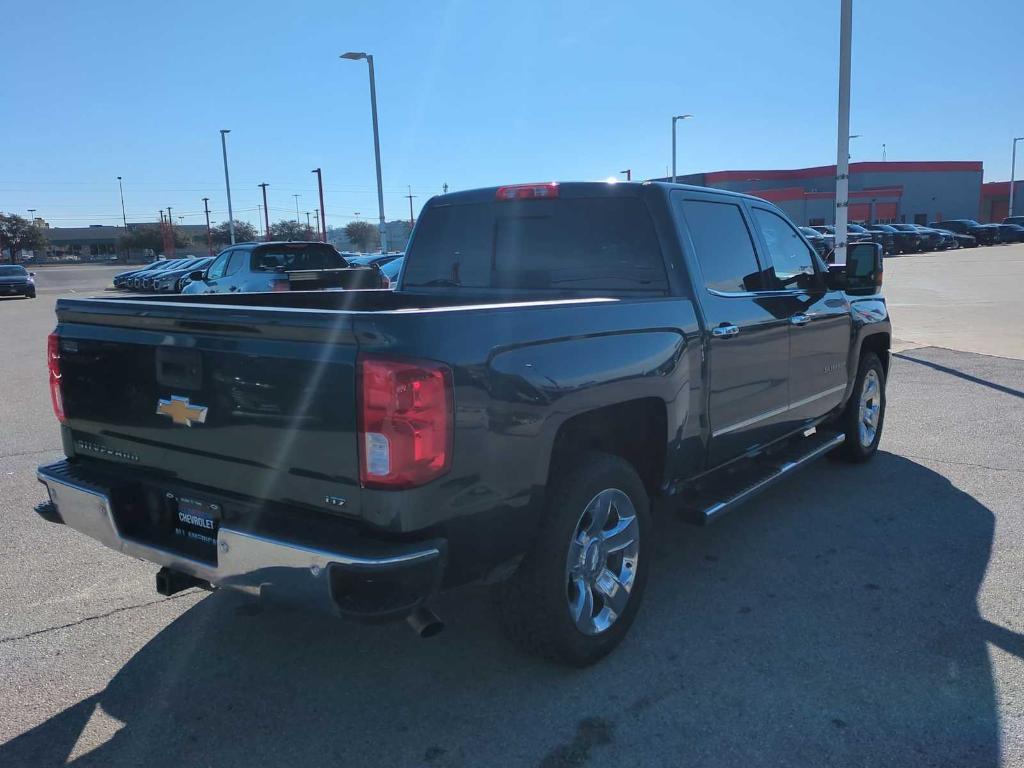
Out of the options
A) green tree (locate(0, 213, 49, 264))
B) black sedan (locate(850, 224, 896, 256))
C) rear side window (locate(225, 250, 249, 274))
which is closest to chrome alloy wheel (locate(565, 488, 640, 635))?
rear side window (locate(225, 250, 249, 274))

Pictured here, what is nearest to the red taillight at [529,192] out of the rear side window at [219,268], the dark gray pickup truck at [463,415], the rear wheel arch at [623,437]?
the dark gray pickup truck at [463,415]

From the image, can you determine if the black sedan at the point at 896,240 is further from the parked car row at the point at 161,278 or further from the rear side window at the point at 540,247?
the rear side window at the point at 540,247

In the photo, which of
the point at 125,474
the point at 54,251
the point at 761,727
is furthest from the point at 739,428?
the point at 54,251

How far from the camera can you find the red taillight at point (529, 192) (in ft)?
14.0

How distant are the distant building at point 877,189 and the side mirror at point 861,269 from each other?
56.9m

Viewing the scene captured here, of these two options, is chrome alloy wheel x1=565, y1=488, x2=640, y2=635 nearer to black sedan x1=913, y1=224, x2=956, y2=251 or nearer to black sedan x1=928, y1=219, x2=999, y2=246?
black sedan x1=913, y1=224, x2=956, y2=251

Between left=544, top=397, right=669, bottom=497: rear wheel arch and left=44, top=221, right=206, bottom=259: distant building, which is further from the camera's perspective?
left=44, top=221, right=206, bottom=259: distant building

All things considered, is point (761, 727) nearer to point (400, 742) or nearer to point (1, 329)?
point (400, 742)

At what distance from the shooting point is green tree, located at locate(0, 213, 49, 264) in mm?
93625

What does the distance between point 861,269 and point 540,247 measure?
241 centimetres

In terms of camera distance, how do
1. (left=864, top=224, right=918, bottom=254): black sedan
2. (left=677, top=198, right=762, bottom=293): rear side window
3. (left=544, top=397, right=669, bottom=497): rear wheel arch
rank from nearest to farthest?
(left=544, top=397, right=669, bottom=497): rear wheel arch → (left=677, top=198, right=762, bottom=293): rear side window → (left=864, top=224, right=918, bottom=254): black sedan

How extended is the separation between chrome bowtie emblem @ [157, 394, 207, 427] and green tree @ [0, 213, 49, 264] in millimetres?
104244

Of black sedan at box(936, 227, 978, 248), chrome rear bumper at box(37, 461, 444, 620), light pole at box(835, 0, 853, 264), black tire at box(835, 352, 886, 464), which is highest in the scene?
light pole at box(835, 0, 853, 264)

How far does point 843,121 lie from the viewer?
12484 mm
